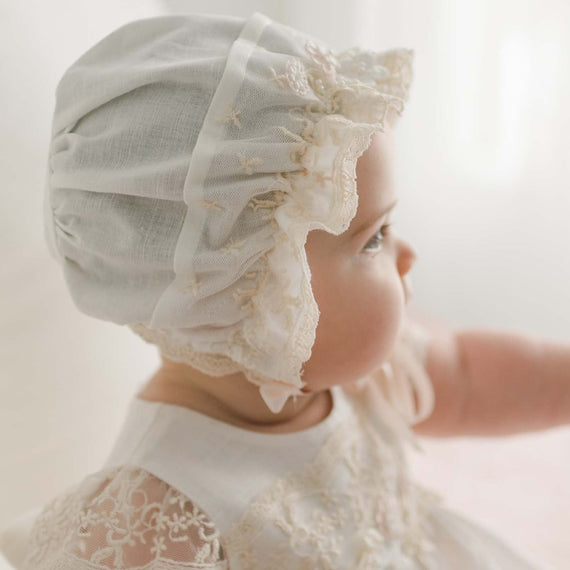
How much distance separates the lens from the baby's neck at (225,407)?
81cm

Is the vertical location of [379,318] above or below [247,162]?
below

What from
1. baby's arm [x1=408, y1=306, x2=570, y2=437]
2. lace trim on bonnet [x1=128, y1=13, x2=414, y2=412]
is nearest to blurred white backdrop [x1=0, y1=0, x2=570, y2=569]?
baby's arm [x1=408, y1=306, x2=570, y2=437]

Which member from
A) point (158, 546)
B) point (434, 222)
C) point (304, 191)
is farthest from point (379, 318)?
point (434, 222)

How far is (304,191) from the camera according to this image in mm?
659

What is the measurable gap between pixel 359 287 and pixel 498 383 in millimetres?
340

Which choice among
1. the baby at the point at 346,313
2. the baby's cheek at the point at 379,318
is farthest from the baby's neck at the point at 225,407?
the baby's cheek at the point at 379,318

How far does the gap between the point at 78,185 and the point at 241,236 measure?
0.49 feet

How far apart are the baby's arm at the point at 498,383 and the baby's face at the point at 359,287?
25cm

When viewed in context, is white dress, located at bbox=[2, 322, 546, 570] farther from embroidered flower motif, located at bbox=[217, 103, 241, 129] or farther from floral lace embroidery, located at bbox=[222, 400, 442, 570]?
embroidered flower motif, located at bbox=[217, 103, 241, 129]

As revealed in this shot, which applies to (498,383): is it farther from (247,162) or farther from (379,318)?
(247,162)

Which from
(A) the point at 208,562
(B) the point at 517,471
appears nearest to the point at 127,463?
(A) the point at 208,562

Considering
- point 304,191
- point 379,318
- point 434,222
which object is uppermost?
point 304,191

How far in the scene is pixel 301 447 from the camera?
2.69 ft

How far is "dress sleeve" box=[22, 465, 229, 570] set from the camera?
0.68m
